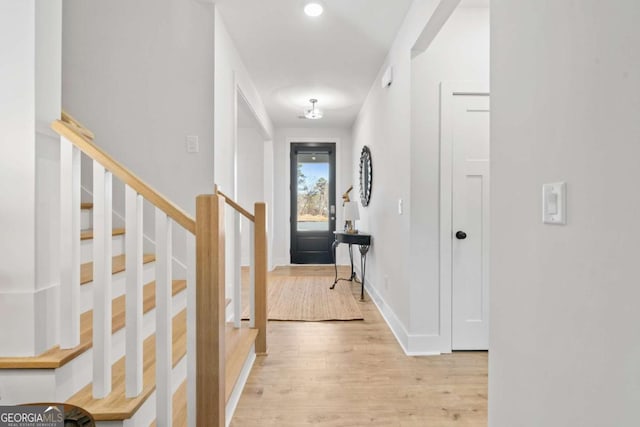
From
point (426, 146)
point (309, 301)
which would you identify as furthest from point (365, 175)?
point (426, 146)

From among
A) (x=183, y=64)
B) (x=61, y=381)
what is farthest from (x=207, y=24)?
(x=61, y=381)

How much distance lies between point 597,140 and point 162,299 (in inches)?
56.7

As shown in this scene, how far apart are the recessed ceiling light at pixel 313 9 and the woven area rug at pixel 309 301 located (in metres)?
2.68

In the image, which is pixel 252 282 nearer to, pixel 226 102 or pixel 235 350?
pixel 235 350

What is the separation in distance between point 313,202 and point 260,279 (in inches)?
155

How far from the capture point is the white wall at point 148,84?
2.54m

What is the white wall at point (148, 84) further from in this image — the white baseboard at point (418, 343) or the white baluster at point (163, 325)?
the white baseboard at point (418, 343)

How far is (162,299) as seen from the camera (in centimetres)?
125

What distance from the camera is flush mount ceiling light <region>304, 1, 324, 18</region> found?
251 centimetres

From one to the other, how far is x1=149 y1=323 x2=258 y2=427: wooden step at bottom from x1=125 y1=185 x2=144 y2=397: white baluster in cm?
30

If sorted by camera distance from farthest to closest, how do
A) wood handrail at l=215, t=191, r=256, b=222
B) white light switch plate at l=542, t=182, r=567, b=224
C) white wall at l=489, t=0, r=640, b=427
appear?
wood handrail at l=215, t=191, r=256, b=222, white light switch plate at l=542, t=182, r=567, b=224, white wall at l=489, t=0, r=640, b=427

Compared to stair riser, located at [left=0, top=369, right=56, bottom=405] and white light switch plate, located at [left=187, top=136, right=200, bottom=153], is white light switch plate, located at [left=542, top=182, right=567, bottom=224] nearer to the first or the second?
stair riser, located at [left=0, top=369, right=56, bottom=405]

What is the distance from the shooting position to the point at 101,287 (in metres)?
1.23

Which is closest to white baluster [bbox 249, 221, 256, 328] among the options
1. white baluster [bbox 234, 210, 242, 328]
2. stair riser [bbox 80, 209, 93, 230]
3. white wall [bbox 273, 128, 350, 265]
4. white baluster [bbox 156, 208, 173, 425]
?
white baluster [bbox 234, 210, 242, 328]
